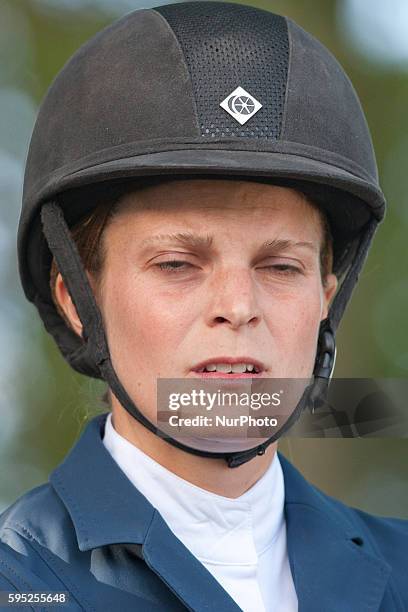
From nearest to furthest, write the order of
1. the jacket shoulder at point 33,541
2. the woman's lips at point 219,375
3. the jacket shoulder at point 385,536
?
the jacket shoulder at point 33,541 < the woman's lips at point 219,375 < the jacket shoulder at point 385,536

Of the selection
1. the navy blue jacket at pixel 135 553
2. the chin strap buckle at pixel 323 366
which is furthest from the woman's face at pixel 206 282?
the navy blue jacket at pixel 135 553

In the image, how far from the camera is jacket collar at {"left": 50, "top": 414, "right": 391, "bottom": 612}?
261cm

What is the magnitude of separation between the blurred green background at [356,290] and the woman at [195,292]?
316 centimetres

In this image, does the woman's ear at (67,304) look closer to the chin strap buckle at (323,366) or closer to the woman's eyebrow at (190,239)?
the woman's eyebrow at (190,239)

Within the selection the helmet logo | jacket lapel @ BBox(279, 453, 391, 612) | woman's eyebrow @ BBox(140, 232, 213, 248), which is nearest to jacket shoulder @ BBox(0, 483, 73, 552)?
jacket lapel @ BBox(279, 453, 391, 612)

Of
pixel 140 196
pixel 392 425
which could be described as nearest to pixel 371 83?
pixel 392 425

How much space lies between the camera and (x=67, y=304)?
3221mm

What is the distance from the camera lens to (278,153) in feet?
9.50

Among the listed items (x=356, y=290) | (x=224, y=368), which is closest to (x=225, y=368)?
(x=224, y=368)

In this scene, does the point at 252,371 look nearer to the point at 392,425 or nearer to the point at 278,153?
the point at 278,153

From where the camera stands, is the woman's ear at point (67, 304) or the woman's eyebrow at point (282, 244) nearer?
the woman's eyebrow at point (282, 244)

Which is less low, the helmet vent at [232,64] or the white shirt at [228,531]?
the helmet vent at [232,64]

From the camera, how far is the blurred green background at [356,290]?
6.39 metres

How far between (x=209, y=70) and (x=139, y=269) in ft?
1.77
